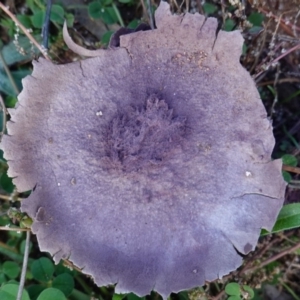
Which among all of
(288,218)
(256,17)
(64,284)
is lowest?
(64,284)

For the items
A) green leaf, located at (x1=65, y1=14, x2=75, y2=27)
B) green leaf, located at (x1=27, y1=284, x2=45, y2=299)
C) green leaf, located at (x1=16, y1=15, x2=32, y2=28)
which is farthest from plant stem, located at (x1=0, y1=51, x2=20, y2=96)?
green leaf, located at (x1=27, y1=284, x2=45, y2=299)

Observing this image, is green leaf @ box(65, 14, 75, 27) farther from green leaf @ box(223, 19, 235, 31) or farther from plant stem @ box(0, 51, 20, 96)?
green leaf @ box(223, 19, 235, 31)

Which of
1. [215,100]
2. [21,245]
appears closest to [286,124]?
[215,100]

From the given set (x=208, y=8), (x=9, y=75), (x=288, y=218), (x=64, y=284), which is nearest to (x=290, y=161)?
(x=288, y=218)

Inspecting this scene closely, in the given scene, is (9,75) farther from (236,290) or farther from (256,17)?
(236,290)

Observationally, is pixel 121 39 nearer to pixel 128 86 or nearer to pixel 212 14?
pixel 128 86

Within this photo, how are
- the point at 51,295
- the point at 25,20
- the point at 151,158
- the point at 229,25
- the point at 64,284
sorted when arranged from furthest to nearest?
the point at 25,20 < the point at 229,25 < the point at 64,284 < the point at 51,295 < the point at 151,158

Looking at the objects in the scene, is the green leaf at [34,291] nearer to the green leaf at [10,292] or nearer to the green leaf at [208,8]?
the green leaf at [10,292]
